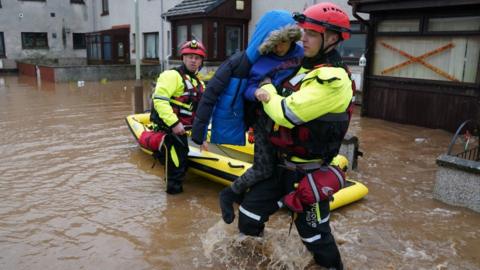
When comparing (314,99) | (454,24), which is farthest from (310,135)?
(454,24)

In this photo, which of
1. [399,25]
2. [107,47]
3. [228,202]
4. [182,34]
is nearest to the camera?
[228,202]

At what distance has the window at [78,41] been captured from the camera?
93.6ft

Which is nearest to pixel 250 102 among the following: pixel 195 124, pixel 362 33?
pixel 195 124

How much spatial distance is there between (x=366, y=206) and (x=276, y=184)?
2245mm

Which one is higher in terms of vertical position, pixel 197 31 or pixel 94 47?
pixel 197 31

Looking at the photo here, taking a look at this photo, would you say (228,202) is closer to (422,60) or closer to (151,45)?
(422,60)

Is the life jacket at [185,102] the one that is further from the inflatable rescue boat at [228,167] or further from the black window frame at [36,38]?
the black window frame at [36,38]

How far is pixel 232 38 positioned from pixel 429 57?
385 inches

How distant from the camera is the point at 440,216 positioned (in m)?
4.62

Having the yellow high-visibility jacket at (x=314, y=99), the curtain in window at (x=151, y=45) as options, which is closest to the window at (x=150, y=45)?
→ the curtain in window at (x=151, y=45)

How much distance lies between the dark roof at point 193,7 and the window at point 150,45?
9.85 feet

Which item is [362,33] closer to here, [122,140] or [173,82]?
[122,140]

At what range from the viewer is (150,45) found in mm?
22078

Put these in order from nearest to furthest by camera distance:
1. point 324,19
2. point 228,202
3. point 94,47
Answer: point 324,19, point 228,202, point 94,47
